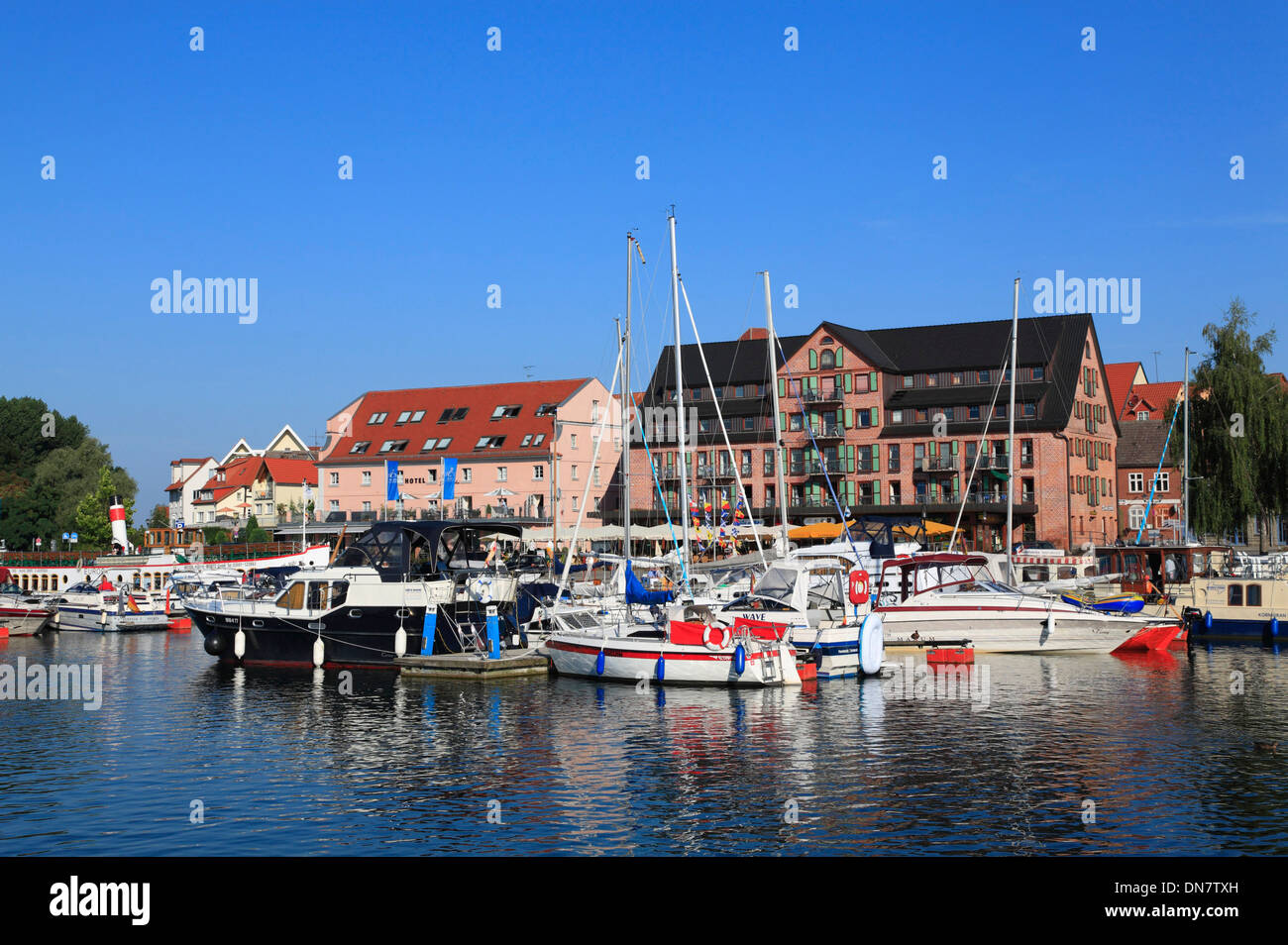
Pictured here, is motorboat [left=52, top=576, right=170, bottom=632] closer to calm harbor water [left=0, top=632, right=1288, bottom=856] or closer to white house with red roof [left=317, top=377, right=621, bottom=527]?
calm harbor water [left=0, top=632, right=1288, bottom=856]

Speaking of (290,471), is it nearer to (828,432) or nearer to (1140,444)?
(828,432)

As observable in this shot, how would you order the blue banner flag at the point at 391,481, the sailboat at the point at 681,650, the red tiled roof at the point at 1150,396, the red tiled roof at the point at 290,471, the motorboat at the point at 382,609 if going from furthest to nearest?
the red tiled roof at the point at 290,471, the red tiled roof at the point at 1150,396, the blue banner flag at the point at 391,481, the motorboat at the point at 382,609, the sailboat at the point at 681,650

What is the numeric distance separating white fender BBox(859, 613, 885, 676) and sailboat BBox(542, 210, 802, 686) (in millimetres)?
2742

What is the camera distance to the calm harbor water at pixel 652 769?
20.0 m

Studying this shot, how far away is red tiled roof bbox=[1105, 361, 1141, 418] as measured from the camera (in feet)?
408

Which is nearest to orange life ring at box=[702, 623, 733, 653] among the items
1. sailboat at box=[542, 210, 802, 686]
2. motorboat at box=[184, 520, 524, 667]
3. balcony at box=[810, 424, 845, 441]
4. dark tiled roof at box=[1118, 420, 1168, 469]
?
sailboat at box=[542, 210, 802, 686]

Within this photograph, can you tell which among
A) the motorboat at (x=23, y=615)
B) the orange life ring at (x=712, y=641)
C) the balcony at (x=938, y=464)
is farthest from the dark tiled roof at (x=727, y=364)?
the orange life ring at (x=712, y=641)

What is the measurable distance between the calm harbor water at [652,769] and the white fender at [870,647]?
3.66 feet

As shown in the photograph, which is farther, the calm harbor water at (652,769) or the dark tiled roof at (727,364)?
the dark tiled roof at (727,364)

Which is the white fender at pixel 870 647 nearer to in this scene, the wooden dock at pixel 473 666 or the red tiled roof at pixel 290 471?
the wooden dock at pixel 473 666
